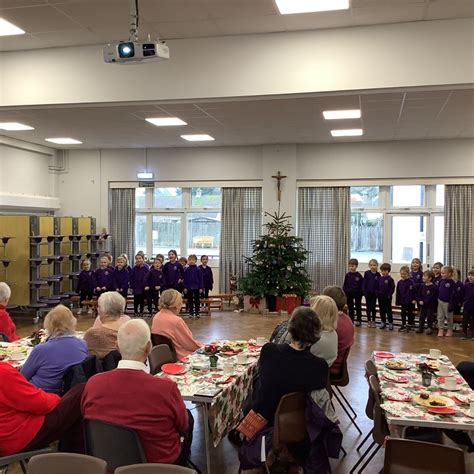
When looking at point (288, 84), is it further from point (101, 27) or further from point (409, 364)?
point (409, 364)

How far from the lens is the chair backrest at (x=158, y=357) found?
397 cm

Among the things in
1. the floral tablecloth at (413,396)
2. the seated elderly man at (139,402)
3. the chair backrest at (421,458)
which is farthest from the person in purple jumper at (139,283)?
the chair backrest at (421,458)

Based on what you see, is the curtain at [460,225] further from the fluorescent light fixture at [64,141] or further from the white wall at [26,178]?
the white wall at [26,178]

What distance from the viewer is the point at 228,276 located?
1313 centimetres

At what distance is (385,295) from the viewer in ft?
32.8

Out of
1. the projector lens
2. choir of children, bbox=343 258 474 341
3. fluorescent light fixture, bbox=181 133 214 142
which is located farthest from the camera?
fluorescent light fixture, bbox=181 133 214 142

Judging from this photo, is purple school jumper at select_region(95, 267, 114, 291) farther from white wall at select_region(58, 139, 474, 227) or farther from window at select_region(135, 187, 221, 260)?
white wall at select_region(58, 139, 474, 227)

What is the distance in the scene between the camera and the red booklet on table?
330 cm

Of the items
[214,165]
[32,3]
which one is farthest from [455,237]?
[32,3]

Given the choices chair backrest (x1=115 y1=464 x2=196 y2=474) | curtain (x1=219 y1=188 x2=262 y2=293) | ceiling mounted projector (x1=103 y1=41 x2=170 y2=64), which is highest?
ceiling mounted projector (x1=103 y1=41 x2=170 y2=64)

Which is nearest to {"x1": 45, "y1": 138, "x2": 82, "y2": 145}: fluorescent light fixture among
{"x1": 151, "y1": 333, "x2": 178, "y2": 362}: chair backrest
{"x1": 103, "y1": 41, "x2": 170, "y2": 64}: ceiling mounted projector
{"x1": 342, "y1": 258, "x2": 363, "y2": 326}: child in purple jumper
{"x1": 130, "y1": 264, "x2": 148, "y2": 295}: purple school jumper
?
{"x1": 130, "y1": 264, "x2": 148, "y2": 295}: purple school jumper

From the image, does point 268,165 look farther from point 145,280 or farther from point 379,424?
point 379,424

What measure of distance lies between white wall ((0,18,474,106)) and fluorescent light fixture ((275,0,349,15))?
1.86ft

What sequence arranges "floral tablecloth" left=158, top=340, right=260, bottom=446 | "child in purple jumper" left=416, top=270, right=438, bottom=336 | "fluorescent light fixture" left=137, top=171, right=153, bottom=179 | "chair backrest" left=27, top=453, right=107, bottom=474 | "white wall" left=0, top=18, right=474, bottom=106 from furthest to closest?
"fluorescent light fixture" left=137, top=171, right=153, bottom=179 < "child in purple jumper" left=416, top=270, right=438, bottom=336 < "white wall" left=0, top=18, right=474, bottom=106 < "floral tablecloth" left=158, top=340, right=260, bottom=446 < "chair backrest" left=27, top=453, right=107, bottom=474
